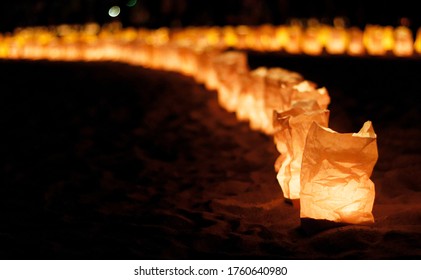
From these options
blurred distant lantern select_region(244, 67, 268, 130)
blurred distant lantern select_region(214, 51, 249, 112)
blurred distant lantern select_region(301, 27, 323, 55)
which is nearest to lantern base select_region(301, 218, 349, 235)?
blurred distant lantern select_region(244, 67, 268, 130)

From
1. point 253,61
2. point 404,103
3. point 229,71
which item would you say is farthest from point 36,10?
point 404,103

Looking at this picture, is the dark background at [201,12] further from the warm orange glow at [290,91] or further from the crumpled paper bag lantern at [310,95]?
the crumpled paper bag lantern at [310,95]

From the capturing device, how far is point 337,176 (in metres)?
2.97

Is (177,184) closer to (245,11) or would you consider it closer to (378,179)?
(378,179)

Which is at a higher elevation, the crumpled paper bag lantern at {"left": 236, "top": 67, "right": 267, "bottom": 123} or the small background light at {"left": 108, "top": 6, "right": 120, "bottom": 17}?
the small background light at {"left": 108, "top": 6, "right": 120, "bottom": 17}

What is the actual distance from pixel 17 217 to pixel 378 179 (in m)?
2.32

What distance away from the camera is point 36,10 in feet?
80.2

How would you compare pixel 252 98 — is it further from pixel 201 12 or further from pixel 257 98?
pixel 201 12

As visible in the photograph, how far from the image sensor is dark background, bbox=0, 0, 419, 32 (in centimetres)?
1544

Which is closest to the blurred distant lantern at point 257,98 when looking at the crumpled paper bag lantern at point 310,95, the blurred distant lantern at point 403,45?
the crumpled paper bag lantern at point 310,95

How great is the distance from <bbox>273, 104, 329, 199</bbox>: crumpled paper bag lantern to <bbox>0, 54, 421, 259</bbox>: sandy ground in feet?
0.47

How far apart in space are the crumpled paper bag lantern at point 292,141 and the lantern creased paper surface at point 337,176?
1.10ft

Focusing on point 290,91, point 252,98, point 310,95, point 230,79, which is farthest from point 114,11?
point 310,95

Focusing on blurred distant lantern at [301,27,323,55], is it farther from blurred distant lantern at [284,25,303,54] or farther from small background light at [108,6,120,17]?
small background light at [108,6,120,17]
